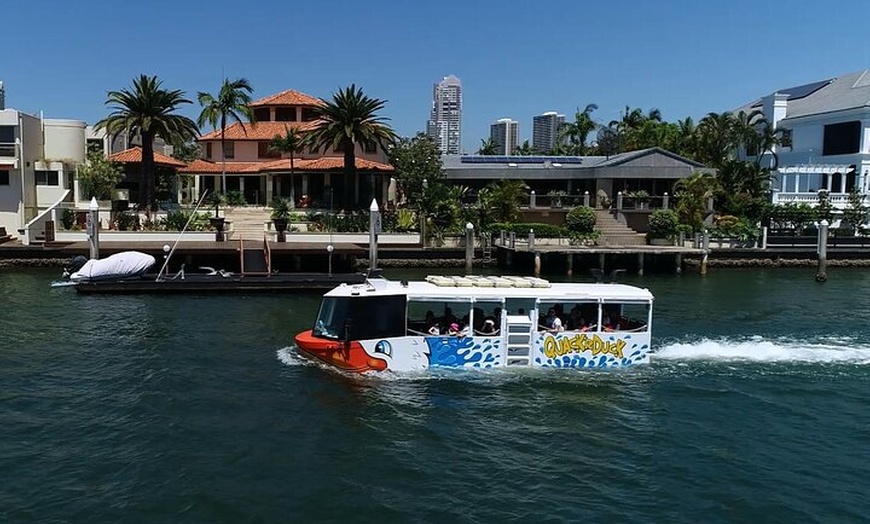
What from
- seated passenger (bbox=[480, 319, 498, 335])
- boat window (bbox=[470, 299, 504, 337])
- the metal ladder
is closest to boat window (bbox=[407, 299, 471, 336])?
boat window (bbox=[470, 299, 504, 337])

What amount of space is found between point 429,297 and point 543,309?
11.9 feet

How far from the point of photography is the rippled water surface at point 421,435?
1562 cm

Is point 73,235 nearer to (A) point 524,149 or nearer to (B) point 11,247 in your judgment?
(B) point 11,247

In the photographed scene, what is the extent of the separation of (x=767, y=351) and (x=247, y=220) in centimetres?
4312

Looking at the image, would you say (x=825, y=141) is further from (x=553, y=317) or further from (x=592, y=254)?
(x=553, y=317)

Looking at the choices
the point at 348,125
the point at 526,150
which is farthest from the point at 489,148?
the point at 348,125

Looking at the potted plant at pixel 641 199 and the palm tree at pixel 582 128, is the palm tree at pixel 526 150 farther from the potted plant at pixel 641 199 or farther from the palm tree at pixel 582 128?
the potted plant at pixel 641 199

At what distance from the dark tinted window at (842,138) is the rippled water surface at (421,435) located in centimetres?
4489

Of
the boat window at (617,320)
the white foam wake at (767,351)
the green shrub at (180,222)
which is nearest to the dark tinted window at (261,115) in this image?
the green shrub at (180,222)

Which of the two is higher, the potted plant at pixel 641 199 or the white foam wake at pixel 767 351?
the potted plant at pixel 641 199

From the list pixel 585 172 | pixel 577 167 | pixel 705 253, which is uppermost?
pixel 577 167

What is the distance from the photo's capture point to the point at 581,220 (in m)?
59.7

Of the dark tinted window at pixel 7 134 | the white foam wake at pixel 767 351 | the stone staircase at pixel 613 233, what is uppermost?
the dark tinted window at pixel 7 134

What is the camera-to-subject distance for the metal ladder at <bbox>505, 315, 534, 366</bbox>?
77.1 ft
